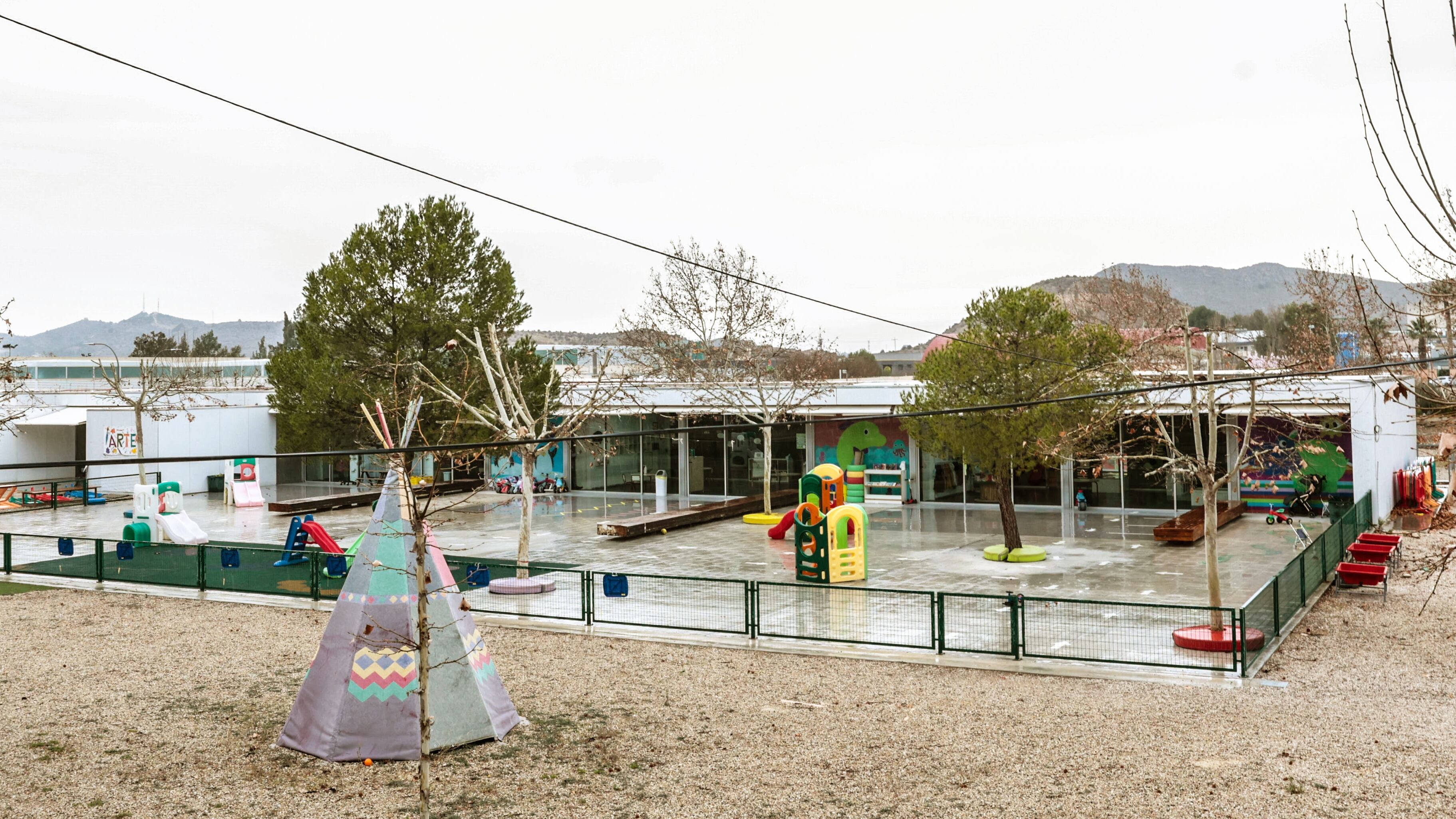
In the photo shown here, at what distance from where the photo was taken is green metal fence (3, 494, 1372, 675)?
14.9m

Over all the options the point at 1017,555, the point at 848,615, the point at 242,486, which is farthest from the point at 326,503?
the point at 848,615

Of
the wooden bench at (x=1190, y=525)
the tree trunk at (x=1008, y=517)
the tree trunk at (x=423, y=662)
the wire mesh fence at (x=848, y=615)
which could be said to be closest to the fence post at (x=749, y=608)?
the wire mesh fence at (x=848, y=615)

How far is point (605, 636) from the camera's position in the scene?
16.8 m

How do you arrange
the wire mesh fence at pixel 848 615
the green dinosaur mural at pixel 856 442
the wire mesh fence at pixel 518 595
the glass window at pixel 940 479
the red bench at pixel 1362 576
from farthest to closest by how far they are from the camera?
the green dinosaur mural at pixel 856 442, the glass window at pixel 940 479, the red bench at pixel 1362 576, the wire mesh fence at pixel 518 595, the wire mesh fence at pixel 848 615

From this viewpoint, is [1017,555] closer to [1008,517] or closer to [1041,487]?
[1008,517]

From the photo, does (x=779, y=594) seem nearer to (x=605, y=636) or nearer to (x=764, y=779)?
(x=605, y=636)

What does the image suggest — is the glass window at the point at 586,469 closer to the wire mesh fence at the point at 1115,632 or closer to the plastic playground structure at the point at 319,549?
the plastic playground structure at the point at 319,549

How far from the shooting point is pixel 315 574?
63.7ft

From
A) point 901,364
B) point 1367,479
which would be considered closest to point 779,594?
point 1367,479

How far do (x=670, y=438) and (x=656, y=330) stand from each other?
4.17 m

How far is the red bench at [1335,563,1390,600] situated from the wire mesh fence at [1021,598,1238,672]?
391cm

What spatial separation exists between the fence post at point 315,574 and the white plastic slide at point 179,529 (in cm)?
770

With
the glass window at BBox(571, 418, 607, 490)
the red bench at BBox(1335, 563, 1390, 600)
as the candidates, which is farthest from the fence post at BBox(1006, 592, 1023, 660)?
the glass window at BBox(571, 418, 607, 490)

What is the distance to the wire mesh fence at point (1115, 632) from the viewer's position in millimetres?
14359
